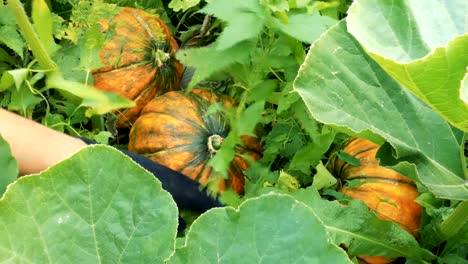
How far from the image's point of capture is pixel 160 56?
2.32 metres

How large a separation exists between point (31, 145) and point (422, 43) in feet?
3.04

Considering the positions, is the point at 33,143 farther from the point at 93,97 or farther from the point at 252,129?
the point at 252,129

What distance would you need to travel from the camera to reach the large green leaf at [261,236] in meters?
1.05

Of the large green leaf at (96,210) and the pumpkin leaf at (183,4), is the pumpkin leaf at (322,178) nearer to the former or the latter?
the pumpkin leaf at (183,4)

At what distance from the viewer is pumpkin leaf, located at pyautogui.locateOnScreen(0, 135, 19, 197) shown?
4.08 feet

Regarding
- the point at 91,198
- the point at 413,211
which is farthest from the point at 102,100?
the point at 413,211

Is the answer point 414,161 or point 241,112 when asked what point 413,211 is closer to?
point 414,161

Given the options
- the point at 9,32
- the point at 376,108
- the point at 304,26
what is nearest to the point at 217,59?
the point at 304,26

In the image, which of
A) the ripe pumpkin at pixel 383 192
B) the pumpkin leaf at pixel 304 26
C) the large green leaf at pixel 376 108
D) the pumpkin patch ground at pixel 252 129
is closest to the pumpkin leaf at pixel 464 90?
the pumpkin patch ground at pixel 252 129

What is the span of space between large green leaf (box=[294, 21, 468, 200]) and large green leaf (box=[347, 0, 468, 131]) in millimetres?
134

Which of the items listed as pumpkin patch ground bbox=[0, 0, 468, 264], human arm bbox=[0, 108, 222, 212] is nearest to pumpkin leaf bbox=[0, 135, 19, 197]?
pumpkin patch ground bbox=[0, 0, 468, 264]

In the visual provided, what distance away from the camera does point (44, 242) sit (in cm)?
107

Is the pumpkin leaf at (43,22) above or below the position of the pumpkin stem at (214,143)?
above

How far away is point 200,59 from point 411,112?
0.51m
